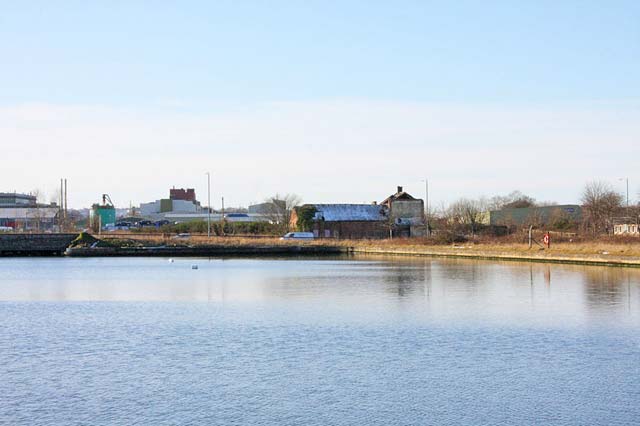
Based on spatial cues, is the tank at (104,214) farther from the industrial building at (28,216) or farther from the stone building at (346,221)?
the stone building at (346,221)

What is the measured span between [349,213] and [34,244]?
3198cm

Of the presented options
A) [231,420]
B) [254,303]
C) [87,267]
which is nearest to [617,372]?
[231,420]

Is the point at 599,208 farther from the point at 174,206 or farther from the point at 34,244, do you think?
the point at 174,206

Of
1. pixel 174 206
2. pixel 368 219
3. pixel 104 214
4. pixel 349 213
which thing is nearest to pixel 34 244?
pixel 349 213

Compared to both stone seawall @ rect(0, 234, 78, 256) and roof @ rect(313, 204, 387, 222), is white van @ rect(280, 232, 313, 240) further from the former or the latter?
stone seawall @ rect(0, 234, 78, 256)

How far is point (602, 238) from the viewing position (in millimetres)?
54688

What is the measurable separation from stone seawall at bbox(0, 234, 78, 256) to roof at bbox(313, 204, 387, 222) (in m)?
25.7

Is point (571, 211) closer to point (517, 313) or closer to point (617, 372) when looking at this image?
point (517, 313)

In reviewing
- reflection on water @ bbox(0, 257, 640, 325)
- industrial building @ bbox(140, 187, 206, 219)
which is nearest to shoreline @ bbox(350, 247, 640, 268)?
reflection on water @ bbox(0, 257, 640, 325)

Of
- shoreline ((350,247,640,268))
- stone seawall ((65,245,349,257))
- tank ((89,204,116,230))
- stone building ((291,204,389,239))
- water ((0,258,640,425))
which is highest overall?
tank ((89,204,116,230))

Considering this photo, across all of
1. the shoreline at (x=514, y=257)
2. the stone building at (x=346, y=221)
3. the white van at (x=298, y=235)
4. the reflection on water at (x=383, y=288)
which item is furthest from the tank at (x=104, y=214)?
the reflection on water at (x=383, y=288)

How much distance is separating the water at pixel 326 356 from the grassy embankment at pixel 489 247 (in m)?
12.4

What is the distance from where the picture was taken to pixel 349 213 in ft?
295

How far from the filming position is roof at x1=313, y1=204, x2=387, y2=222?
88750 mm
